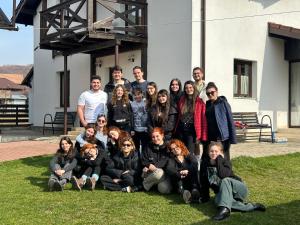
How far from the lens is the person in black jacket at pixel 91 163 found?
7344 millimetres

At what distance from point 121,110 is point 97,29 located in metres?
6.44

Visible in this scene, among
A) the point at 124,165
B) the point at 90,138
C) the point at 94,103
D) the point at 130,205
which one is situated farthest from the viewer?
the point at 94,103

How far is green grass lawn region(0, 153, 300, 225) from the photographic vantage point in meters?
5.65

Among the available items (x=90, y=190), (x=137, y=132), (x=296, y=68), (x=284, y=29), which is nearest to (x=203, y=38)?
(x=284, y=29)

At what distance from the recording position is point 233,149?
37.1 ft

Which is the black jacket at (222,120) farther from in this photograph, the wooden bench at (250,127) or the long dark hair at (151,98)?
the wooden bench at (250,127)

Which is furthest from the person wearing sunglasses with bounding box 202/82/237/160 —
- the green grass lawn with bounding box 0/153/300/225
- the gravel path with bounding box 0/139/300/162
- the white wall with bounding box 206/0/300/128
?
the white wall with bounding box 206/0/300/128

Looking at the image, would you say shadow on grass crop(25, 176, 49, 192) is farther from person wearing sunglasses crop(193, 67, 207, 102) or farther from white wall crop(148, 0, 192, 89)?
white wall crop(148, 0, 192, 89)

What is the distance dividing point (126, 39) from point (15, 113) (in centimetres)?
1166

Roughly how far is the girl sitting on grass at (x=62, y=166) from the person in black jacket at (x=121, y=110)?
33.0 inches

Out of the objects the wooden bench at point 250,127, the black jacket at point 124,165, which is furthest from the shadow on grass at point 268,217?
the wooden bench at point 250,127

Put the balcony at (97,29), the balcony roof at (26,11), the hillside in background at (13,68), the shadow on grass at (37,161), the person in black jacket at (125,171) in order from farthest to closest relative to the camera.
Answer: the hillside in background at (13,68), the balcony roof at (26,11), the balcony at (97,29), the shadow on grass at (37,161), the person in black jacket at (125,171)

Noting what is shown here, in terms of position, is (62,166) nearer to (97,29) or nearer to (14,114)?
(97,29)

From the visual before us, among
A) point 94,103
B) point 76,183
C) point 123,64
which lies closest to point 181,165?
point 76,183
